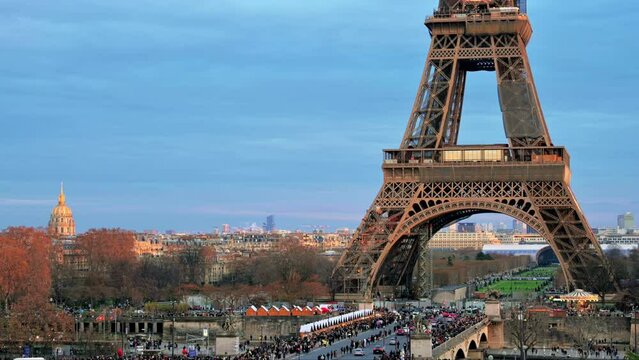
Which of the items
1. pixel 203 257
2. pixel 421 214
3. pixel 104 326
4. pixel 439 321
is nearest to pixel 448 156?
pixel 421 214

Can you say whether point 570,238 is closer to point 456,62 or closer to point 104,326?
point 456,62

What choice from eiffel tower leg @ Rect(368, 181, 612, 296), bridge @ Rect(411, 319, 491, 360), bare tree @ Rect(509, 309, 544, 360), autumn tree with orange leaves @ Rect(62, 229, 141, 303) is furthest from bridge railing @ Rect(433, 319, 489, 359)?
autumn tree with orange leaves @ Rect(62, 229, 141, 303)

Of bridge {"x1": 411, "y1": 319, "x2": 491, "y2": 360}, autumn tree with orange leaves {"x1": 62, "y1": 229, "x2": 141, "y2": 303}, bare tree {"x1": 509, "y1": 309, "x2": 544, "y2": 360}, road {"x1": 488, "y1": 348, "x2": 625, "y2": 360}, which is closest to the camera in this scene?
bridge {"x1": 411, "y1": 319, "x2": 491, "y2": 360}

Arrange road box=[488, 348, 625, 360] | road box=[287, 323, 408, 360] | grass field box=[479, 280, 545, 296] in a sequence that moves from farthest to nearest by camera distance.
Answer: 1. grass field box=[479, 280, 545, 296]
2. road box=[488, 348, 625, 360]
3. road box=[287, 323, 408, 360]

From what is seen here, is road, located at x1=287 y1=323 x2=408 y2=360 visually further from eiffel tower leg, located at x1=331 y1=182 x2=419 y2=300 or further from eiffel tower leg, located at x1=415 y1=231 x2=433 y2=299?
eiffel tower leg, located at x1=415 y1=231 x2=433 y2=299

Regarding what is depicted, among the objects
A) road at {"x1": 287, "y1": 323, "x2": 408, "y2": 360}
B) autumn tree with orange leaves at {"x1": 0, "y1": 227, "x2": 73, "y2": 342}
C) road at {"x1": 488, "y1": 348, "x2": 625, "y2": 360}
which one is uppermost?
autumn tree with orange leaves at {"x1": 0, "y1": 227, "x2": 73, "y2": 342}

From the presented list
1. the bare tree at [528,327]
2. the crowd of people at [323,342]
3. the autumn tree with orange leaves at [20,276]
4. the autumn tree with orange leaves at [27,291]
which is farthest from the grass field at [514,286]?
the crowd of people at [323,342]
